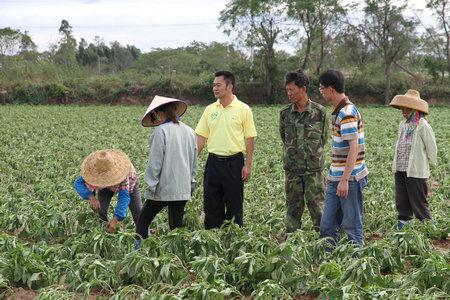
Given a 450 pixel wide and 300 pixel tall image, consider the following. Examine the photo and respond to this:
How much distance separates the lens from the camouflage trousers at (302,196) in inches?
220

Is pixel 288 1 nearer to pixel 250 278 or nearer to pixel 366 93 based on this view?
pixel 366 93

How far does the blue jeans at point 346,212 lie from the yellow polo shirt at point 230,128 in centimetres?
107

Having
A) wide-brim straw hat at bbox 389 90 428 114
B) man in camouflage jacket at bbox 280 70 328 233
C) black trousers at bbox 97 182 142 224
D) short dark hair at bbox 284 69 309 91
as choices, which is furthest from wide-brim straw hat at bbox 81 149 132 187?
wide-brim straw hat at bbox 389 90 428 114

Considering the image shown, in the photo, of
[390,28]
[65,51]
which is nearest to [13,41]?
[65,51]

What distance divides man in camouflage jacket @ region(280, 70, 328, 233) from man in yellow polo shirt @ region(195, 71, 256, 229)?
1.37 ft

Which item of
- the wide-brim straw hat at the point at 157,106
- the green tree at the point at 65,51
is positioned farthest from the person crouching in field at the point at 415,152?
the green tree at the point at 65,51

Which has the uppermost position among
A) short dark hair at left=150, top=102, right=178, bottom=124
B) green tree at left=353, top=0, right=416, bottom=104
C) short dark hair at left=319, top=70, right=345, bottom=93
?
green tree at left=353, top=0, right=416, bottom=104

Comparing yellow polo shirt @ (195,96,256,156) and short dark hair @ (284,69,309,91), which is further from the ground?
short dark hair @ (284,69,309,91)

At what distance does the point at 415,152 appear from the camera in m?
6.29

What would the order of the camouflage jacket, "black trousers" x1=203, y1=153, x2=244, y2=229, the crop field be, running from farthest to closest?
"black trousers" x1=203, y1=153, x2=244, y2=229
the camouflage jacket
the crop field

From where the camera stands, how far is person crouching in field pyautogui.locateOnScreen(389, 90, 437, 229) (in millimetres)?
6273

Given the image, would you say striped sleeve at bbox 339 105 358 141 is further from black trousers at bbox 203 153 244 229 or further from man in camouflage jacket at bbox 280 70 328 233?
black trousers at bbox 203 153 244 229

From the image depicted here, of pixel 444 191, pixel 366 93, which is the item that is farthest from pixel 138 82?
pixel 444 191

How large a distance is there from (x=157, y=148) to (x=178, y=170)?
0.94ft
